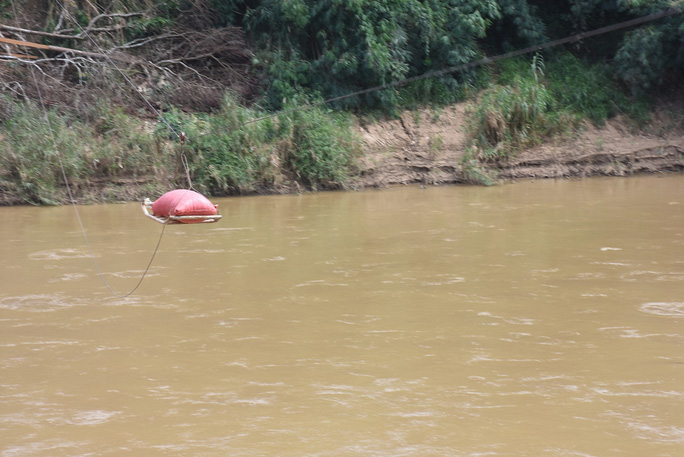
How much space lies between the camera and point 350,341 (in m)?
6.01

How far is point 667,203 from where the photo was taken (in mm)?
12320

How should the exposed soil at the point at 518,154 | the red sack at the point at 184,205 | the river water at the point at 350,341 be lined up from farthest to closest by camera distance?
the exposed soil at the point at 518,154
the red sack at the point at 184,205
the river water at the point at 350,341

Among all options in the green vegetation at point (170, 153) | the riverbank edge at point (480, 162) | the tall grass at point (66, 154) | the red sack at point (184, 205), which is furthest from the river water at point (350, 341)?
the riverbank edge at point (480, 162)

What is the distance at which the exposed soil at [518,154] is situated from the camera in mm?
15688

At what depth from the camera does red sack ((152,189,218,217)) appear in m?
→ 6.62

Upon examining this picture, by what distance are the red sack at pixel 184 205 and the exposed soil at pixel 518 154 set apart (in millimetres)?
8633

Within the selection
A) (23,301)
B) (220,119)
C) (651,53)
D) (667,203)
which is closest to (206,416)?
(23,301)

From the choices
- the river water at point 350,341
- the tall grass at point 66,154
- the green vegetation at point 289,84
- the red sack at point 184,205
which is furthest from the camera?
the green vegetation at point 289,84

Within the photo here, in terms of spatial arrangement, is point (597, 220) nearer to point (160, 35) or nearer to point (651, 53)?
point (651, 53)

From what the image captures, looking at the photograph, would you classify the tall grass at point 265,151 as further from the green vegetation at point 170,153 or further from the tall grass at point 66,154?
the tall grass at point 66,154

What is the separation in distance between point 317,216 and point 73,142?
4883mm

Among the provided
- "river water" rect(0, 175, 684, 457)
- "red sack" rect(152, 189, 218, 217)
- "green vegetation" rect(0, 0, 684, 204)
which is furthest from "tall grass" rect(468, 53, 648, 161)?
"red sack" rect(152, 189, 218, 217)

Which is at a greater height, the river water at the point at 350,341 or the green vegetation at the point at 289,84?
the green vegetation at the point at 289,84

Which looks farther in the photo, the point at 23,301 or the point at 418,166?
the point at 418,166
